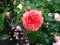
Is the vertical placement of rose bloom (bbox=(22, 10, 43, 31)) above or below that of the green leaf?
above

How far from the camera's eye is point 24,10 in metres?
1.46

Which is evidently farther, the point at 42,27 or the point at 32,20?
the point at 42,27

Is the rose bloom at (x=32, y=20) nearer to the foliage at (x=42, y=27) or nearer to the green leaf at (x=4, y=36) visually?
the foliage at (x=42, y=27)

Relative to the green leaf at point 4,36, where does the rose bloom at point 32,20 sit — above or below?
above

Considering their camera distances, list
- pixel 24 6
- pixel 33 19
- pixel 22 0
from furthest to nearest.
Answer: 1. pixel 22 0
2. pixel 24 6
3. pixel 33 19

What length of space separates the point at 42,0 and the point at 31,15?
1.47 ft

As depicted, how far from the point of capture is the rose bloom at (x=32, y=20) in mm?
1361

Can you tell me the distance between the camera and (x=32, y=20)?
4.52 feet

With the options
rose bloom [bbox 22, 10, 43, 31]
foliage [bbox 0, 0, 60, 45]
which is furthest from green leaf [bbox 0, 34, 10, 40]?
rose bloom [bbox 22, 10, 43, 31]

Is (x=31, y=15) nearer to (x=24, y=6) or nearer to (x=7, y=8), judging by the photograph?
(x=24, y=6)

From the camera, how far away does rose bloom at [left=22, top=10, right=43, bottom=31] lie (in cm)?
136

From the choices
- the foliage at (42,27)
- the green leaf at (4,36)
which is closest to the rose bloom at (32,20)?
the foliage at (42,27)

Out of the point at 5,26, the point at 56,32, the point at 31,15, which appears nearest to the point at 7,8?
the point at 5,26

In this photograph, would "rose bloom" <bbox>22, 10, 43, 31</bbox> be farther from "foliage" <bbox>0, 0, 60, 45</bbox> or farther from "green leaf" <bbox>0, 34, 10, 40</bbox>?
"green leaf" <bbox>0, 34, 10, 40</bbox>
